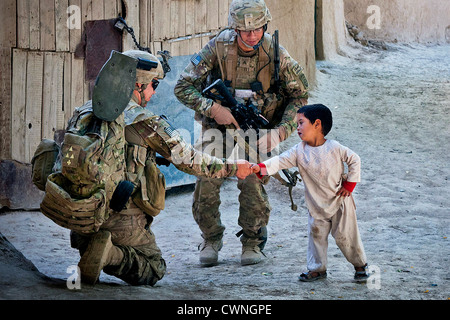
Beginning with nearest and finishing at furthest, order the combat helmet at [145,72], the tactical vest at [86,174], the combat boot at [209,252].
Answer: the tactical vest at [86,174] → the combat helmet at [145,72] → the combat boot at [209,252]

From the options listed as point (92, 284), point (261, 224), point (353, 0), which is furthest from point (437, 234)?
point (353, 0)

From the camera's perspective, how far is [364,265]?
4480mm

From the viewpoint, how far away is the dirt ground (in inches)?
164

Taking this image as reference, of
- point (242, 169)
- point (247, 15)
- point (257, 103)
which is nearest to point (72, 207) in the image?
point (242, 169)

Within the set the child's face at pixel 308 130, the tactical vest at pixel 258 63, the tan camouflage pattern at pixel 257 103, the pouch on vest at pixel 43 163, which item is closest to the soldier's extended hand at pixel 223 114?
the tan camouflage pattern at pixel 257 103

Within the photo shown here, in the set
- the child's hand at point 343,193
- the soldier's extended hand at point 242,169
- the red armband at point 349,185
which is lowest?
the child's hand at point 343,193

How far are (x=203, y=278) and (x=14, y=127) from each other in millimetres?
2896

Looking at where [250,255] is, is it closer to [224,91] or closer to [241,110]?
[241,110]

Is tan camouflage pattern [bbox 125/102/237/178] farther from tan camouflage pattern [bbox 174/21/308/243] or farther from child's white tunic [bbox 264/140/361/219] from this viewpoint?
tan camouflage pattern [bbox 174/21/308/243]

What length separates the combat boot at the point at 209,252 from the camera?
17.7ft

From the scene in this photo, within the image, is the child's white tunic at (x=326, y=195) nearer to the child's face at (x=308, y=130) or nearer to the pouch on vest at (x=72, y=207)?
the child's face at (x=308, y=130)

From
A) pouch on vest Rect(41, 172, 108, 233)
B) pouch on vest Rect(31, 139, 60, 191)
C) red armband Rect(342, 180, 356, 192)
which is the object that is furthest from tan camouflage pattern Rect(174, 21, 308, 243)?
pouch on vest Rect(41, 172, 108, 233)

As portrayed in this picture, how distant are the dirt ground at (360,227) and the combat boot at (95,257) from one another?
0.26ft

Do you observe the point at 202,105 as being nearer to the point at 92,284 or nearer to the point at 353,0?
the point at 92,284
